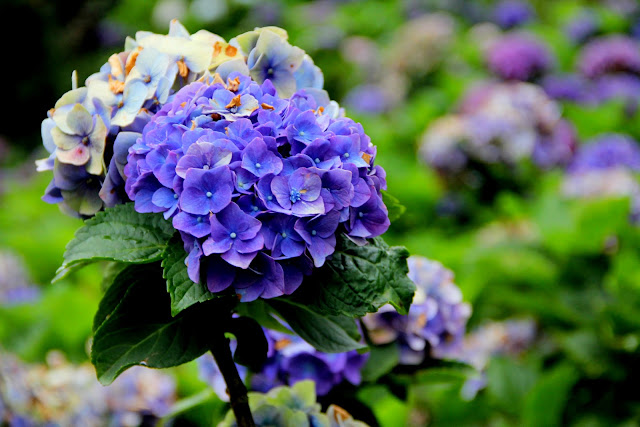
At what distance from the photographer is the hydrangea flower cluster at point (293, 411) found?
39.9 inches

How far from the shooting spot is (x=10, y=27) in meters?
7.31

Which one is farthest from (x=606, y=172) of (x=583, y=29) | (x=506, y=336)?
(x=583, y=29)

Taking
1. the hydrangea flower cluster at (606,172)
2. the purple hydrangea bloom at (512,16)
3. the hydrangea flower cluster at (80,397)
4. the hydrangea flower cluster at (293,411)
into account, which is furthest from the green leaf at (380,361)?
the purple hydrangea bloom at (512,16)

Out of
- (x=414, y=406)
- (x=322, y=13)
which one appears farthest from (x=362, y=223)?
(x=322, y=13)

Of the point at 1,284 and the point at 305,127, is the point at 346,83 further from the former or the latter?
the point at 305,127

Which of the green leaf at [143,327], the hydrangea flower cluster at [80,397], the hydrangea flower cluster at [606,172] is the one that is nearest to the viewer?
the green leaf at [143,327]

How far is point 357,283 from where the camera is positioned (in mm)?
836

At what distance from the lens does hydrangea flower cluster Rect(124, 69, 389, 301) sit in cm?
75

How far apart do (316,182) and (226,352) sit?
0.32m

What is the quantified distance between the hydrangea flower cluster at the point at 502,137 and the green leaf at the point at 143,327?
8.02 ft

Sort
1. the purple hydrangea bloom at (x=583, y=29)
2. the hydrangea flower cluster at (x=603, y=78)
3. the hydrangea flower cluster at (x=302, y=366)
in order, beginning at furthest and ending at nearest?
the purple hydrangea bloom at (x=583, y=29) → the hydrangea flower cluster at (x=603, y=78) → the hydrangea flower cluster at (x=302, y=366)

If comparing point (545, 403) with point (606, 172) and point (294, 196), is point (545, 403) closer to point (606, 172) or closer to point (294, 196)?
point (294, 196)

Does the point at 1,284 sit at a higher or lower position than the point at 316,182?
lower

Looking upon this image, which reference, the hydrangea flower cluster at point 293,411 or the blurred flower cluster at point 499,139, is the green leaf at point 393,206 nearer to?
the hydrangea flower cluster at point 293,411
